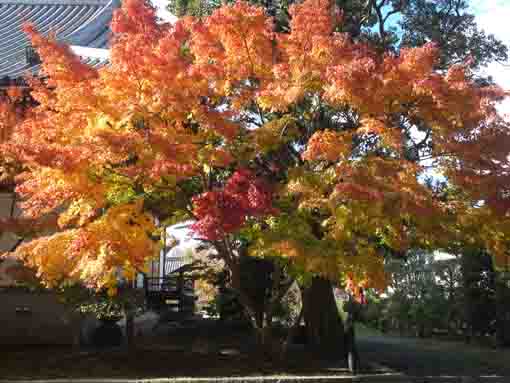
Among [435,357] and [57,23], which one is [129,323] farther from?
[57,23]

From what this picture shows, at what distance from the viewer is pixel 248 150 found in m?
10.9

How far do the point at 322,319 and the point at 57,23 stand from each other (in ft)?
60.0

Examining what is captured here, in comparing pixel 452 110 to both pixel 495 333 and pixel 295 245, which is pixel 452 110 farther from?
pixel 495 333

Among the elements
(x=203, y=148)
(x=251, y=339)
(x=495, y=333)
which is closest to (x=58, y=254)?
(x=203, y=148)

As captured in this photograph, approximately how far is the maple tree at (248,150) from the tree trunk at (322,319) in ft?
11.9

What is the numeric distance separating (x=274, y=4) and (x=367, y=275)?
9.04 m

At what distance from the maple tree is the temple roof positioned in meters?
10.5

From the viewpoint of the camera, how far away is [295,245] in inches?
368

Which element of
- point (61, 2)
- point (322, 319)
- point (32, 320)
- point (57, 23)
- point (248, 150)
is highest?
point (61, 2)

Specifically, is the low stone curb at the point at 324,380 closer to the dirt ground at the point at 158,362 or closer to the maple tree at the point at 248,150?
the dirt ground at the point at 158,362

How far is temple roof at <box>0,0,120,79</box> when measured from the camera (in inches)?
825

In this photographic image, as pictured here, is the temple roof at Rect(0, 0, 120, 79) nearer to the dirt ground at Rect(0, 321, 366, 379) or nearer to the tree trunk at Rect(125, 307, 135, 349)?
the tree trunk at Rect(125, 307, 135, 349)

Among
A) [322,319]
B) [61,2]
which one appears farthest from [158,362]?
[61,2]

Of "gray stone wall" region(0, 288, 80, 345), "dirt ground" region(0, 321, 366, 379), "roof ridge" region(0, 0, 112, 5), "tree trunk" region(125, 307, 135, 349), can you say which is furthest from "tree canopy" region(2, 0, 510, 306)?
"roof ridge" region(0, 0, 112, 5)
